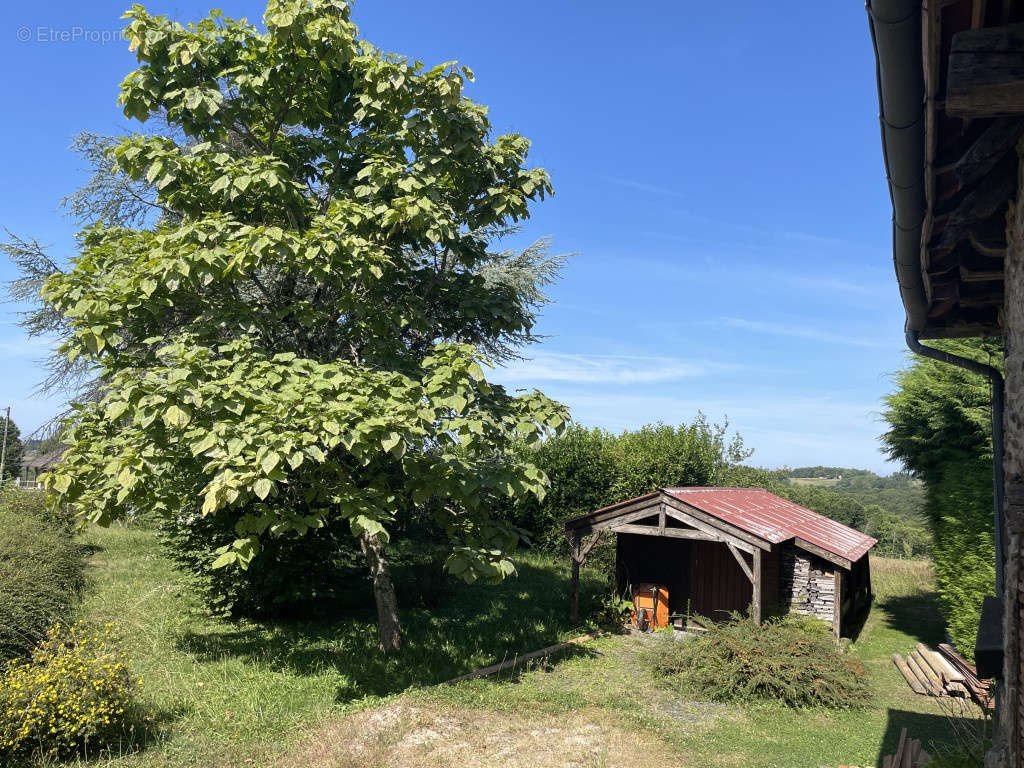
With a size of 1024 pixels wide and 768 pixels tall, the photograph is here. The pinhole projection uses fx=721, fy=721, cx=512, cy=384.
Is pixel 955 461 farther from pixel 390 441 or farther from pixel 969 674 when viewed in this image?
pixel 390 441

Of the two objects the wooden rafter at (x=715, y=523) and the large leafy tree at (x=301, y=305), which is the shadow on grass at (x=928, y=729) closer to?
the wooden rafter at (x=715, y=523)

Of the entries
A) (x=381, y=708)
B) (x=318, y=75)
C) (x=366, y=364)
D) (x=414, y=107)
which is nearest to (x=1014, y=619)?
(x=381, y=708)

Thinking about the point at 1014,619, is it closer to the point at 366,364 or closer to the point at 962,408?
the point at 366,364

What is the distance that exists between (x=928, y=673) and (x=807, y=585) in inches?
119

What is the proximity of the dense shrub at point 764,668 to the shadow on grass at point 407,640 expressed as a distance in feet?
7.51

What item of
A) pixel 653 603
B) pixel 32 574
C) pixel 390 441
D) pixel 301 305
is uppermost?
pixel 301 305

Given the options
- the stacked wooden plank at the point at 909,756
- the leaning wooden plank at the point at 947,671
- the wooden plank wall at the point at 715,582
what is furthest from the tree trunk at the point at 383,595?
the leaning wooden plank at the point at 947,671

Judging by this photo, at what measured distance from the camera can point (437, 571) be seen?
16453mm

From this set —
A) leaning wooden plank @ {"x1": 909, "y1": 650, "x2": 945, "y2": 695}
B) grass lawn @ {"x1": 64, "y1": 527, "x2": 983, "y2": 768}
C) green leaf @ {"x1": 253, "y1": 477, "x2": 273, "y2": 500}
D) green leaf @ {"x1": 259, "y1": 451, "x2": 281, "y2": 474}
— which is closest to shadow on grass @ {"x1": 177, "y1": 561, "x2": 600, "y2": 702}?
grass lawn @ {"x1": 64, "y1": 527, "x2": 983, "y2": 768}

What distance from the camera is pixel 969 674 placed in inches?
458

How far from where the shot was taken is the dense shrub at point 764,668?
35.2 feet

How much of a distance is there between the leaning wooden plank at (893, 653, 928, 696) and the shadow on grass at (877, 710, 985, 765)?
4.51 ft

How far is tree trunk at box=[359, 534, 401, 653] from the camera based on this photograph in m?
11.7

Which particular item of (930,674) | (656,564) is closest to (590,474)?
(656,564)
